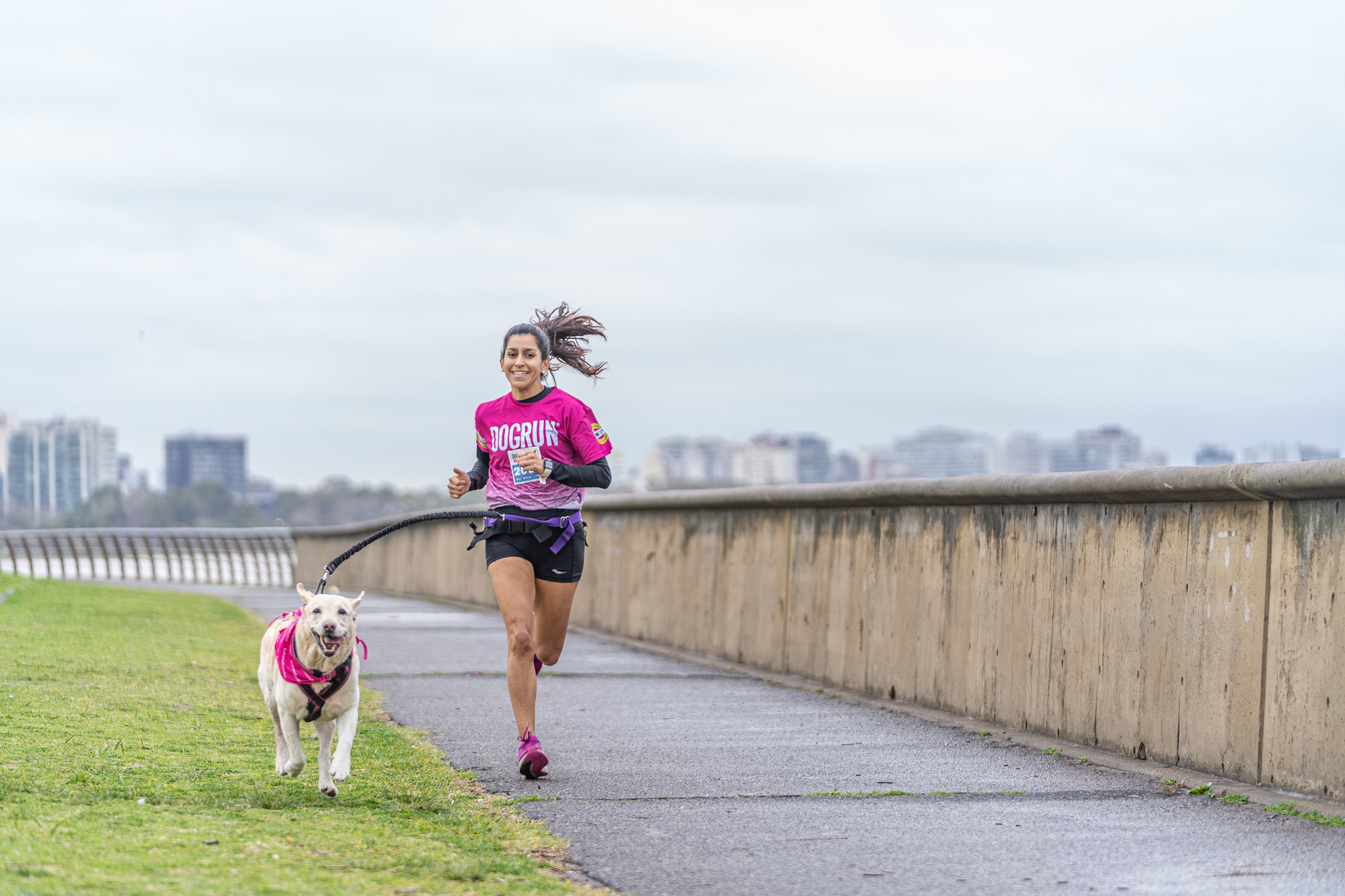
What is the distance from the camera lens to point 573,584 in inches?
297

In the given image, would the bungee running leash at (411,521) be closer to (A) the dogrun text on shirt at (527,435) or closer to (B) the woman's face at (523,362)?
(A) the dogrun text on shirt at (527,435)

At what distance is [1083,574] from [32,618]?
34.8 feet

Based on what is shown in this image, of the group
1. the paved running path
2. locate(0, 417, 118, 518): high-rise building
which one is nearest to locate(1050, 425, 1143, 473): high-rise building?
locate(0, 417, 118, 518): high-rise building

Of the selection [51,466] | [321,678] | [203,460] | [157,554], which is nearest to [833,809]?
[321,678]

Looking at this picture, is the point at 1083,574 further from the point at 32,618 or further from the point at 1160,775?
the point at 32,618

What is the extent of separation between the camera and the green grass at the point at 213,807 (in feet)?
15.3

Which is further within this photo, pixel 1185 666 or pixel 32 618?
pixel 32 618

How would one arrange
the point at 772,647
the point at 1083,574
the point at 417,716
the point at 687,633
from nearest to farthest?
the point at 1083,574 → the point at 417,716 → the point at 772,647 → the point at 687,633

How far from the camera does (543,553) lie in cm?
737

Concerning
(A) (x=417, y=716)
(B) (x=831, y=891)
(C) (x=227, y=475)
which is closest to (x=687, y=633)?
(A) (x=417, y=716)

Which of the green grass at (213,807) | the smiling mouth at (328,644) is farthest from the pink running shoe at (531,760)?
the smiling mouth at (328,644)

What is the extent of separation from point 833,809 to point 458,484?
7.36 ft

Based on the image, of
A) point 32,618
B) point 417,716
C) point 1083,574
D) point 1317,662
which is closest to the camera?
point 1317,662

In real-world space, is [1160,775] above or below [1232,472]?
below
